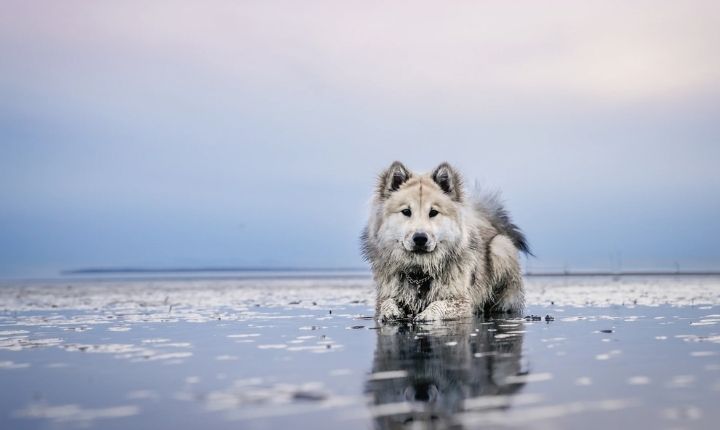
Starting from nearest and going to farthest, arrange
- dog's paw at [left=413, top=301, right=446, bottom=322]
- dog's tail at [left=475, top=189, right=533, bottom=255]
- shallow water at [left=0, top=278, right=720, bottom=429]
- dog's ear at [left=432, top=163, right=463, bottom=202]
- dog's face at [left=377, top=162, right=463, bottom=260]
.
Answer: shallow water at [left=0, top=278, right=720, bottom=429] → dog's paw at [left=413, top=301, right=446, bottom=322] → dog's face at [left=377, top=162, right=463, bottom=260] → dog's ear at [left=432, top=163, right=463, bottom=202] → dog's tail at [left=475, top=189, right=533, bottom=255]

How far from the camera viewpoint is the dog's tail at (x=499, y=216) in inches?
486

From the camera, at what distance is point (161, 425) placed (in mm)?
3615

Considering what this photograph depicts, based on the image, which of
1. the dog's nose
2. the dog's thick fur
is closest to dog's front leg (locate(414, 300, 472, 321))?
the dog's thick fur

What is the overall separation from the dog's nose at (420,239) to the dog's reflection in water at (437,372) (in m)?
1.35

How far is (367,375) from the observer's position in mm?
5070

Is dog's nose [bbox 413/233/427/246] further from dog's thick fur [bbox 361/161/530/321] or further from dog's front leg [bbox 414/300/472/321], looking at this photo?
dog's front leg [bbox 414/300/472/321]

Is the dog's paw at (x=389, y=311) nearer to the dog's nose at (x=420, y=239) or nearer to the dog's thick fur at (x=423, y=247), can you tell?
the dog's thick fur at (x=423, y=247)

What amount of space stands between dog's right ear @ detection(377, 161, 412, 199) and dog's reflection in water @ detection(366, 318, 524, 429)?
2.49 m

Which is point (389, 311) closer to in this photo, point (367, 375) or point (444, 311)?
point (444, 311)

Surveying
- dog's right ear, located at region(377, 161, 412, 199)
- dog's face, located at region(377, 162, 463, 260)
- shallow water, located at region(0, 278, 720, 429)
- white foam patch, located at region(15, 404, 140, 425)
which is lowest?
white foam patch, located at region(15, 404, 140, 425)

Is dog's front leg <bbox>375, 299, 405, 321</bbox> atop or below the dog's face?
below

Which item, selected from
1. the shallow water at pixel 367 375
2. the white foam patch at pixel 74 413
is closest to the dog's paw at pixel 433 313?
the shallow water at pixel 367 375

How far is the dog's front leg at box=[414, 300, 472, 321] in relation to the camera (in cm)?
923

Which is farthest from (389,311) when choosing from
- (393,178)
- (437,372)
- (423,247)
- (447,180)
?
(437,372)
